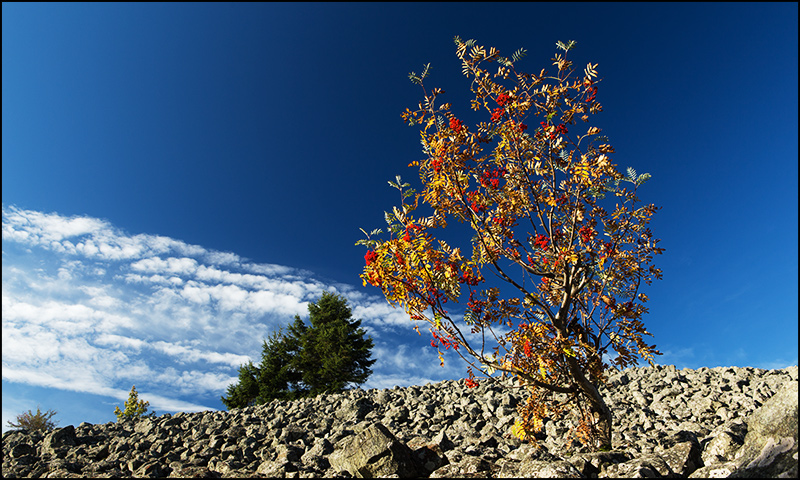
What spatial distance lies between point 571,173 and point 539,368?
12.3ft

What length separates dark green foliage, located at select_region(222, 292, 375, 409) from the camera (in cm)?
2586

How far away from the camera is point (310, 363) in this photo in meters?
27.2

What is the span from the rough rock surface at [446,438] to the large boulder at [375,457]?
3 cm

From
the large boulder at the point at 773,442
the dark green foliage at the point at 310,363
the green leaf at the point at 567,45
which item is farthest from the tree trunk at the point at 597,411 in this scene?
the dark green foliage at the point at 310,363


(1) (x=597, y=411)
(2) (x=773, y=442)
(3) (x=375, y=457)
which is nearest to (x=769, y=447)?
(2) (x=773, y=442)

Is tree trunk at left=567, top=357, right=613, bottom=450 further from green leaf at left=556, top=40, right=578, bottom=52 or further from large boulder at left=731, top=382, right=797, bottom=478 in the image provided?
green leaf at left=556, top=40, right=578, bottom=52

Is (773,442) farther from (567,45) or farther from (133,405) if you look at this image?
(133,405)

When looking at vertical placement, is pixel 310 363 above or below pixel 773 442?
above

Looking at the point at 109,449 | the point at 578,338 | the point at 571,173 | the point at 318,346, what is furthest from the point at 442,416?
the point at 318,346

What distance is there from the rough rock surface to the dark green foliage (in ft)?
36.8

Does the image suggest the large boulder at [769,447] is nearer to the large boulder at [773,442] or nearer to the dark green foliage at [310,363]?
the large boulder at [773,442]

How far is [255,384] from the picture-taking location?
27.3 meters

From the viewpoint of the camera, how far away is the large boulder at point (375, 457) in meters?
7.55

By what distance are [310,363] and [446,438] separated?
19.8 metres
